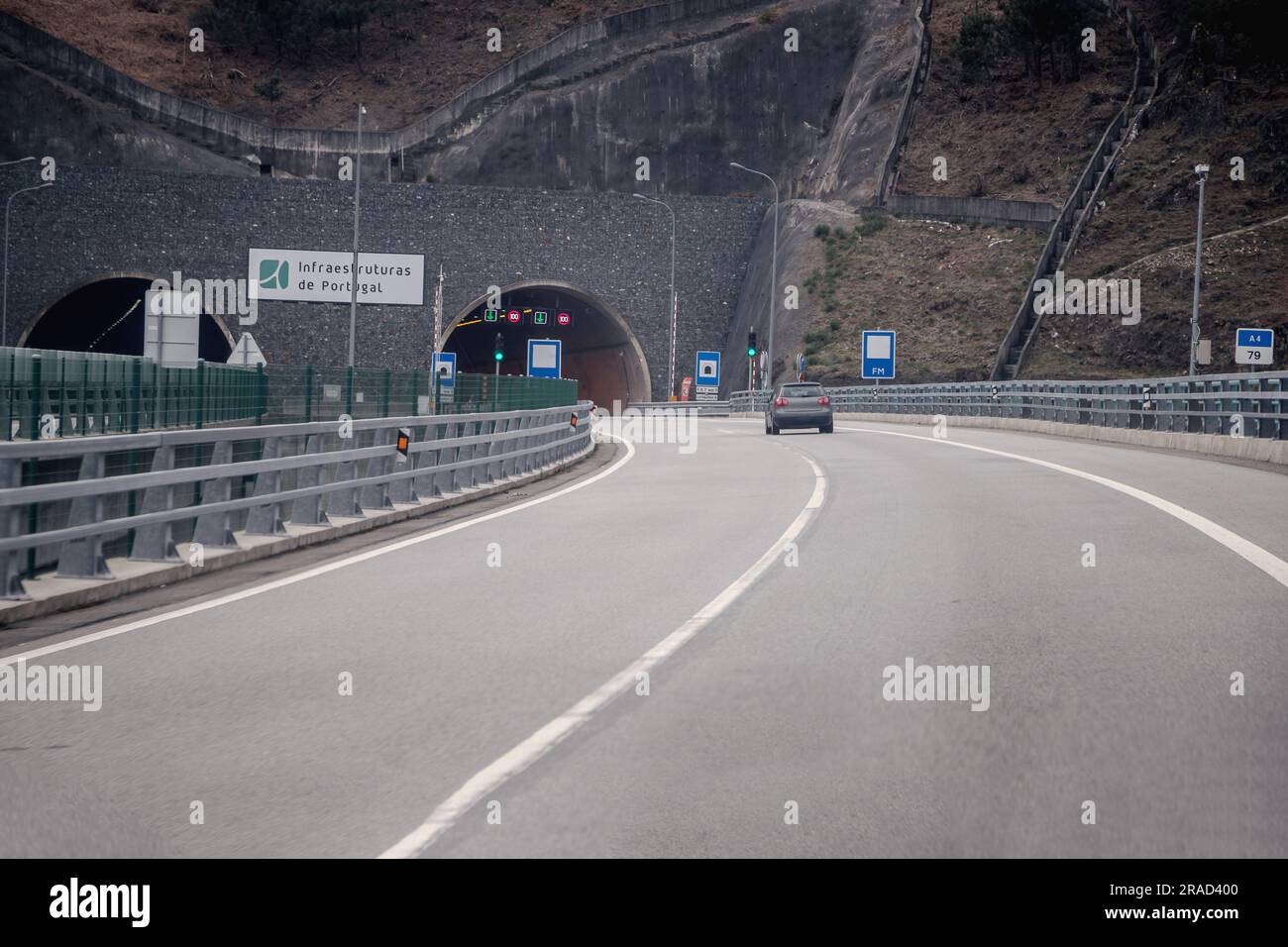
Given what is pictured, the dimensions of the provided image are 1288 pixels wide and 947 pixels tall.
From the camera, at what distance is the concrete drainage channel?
10805 millimetres

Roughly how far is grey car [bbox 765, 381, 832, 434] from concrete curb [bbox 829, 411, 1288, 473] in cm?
570

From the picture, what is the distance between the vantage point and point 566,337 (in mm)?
96688

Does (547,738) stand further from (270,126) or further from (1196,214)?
(270,126)

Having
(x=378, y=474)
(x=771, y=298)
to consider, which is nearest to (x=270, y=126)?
(x=771, y=298)

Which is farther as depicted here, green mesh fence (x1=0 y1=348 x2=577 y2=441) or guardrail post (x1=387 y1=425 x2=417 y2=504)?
guardrail post (x1=387 y1=425 x2=417 y2=504)

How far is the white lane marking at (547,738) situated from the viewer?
17.8ft

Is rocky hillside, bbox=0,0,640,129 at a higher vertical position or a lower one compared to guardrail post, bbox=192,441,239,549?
higher

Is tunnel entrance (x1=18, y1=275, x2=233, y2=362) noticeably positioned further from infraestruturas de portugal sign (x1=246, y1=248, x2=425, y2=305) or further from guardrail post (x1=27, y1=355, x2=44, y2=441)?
guardrail post (x1=27, y1=355, x2=44, y2=441)

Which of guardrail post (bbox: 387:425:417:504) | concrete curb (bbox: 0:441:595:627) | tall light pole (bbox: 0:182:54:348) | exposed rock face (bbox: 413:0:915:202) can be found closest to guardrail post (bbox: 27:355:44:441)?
concrete curb (bbox: 0:441:595:627)

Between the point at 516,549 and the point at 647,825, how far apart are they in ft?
29.7

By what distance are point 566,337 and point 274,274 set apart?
22058 millimetres

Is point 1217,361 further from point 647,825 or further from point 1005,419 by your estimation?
point 647,825

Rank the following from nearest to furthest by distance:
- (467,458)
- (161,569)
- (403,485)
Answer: (161,569)
(403,485)
(467,458)
